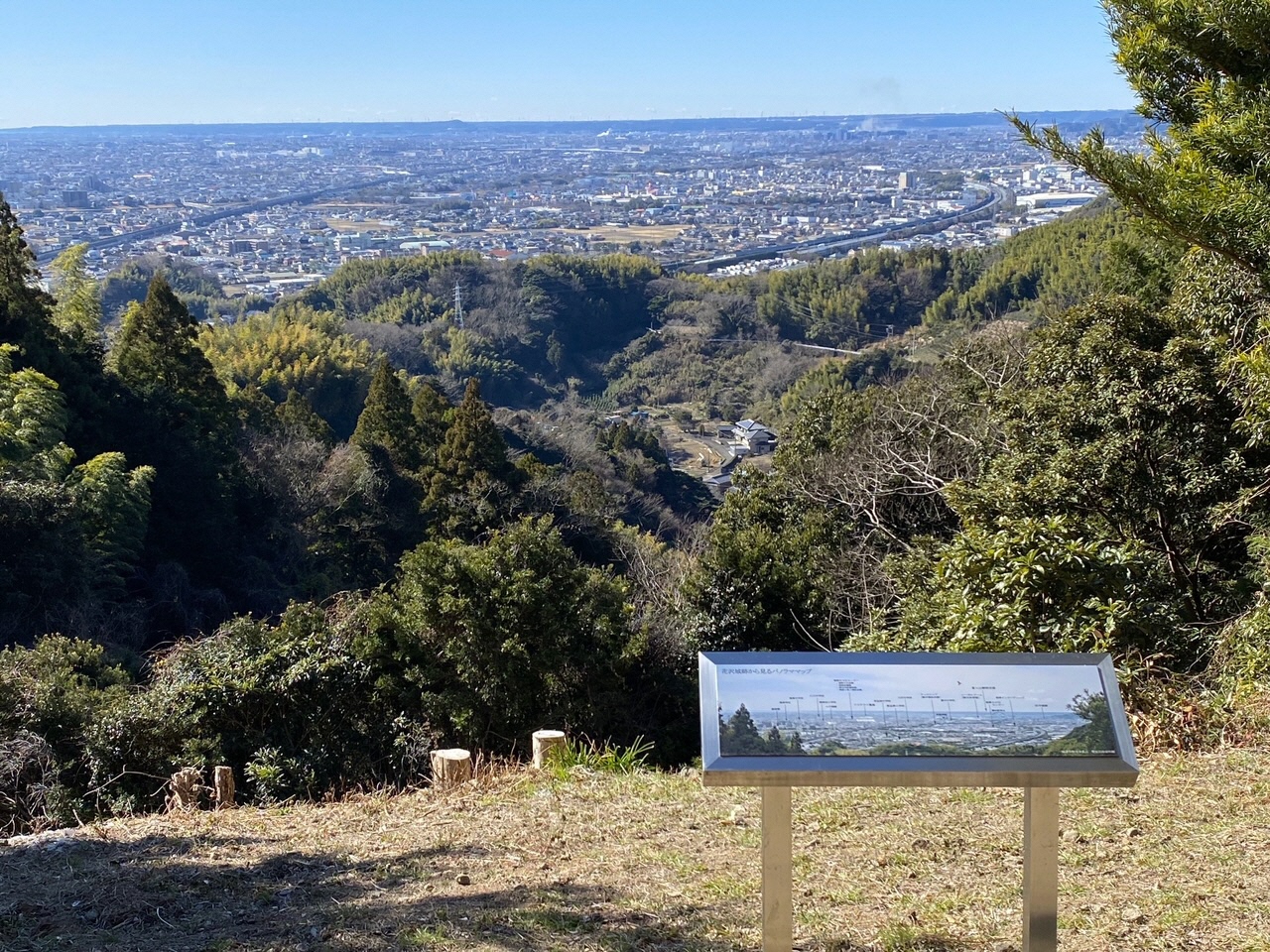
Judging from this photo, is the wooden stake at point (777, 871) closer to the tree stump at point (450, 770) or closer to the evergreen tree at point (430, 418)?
the tree stump at point (450, 770)

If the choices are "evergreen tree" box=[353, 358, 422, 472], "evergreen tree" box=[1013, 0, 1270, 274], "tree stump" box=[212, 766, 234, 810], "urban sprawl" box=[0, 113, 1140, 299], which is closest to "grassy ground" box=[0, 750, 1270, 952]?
"tree stump" box=[212, 766, 234, 810]

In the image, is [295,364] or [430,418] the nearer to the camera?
[430,418]

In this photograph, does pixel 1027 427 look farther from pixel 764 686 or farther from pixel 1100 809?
pixel 764 686

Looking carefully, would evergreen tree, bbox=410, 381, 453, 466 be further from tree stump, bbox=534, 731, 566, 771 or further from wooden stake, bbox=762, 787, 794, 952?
wooden stake, bbox=762, 787, 794, 952

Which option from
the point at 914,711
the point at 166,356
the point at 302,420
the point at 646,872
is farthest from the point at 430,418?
the point at 914,711

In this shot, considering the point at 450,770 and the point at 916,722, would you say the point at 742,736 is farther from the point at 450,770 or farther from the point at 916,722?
the point at 450,770

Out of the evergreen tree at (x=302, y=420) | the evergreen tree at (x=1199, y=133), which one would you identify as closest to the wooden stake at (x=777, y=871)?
the evergreen tree at (x=1199, y=133)

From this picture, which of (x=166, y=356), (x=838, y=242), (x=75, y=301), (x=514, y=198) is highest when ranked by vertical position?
(x=514, y=198)
